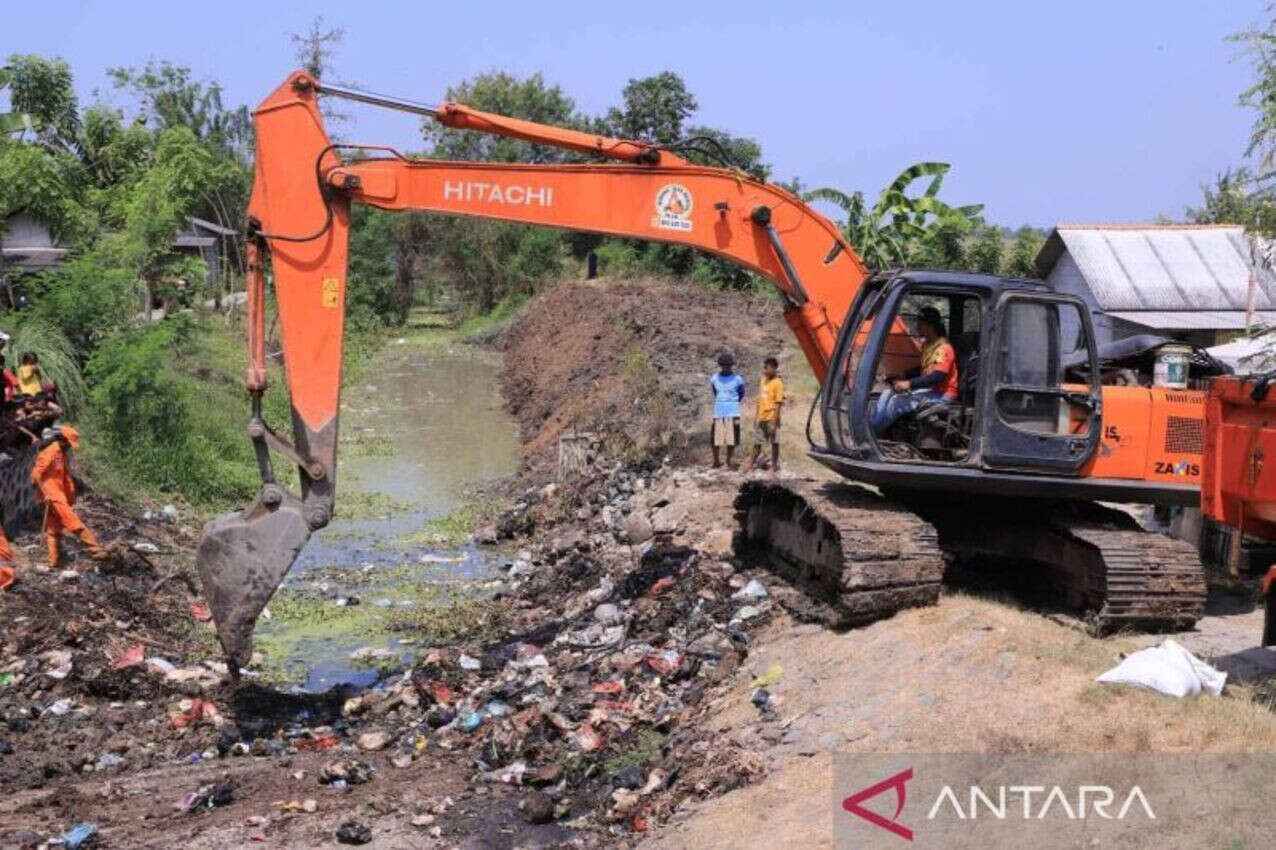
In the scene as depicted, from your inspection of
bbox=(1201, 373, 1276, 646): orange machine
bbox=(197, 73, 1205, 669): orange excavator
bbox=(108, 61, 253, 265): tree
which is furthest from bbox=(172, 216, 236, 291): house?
bbox=(1201, 373, 1276, 646): orange machine

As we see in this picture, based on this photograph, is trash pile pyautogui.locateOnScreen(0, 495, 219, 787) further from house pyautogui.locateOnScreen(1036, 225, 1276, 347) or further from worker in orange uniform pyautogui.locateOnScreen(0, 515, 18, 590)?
house pyautogui.locateOnScreen(1036, 225, 1276, 347)

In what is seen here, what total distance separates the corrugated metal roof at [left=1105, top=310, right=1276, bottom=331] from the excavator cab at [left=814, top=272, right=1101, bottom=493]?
16.3 metres

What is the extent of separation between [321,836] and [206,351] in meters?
20.6

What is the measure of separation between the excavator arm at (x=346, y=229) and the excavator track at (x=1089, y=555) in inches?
63.6

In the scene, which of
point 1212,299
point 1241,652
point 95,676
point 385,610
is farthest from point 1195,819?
point 1212,299

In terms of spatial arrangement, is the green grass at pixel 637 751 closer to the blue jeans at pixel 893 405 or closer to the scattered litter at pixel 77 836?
the blue jeans at pixel 893 405

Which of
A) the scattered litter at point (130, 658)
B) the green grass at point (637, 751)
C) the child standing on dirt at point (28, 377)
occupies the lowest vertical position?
the green grass at point (637, 751)

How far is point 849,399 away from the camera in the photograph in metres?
8.93

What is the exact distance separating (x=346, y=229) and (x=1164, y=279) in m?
20.5

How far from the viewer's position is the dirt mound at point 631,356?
18.5 metres

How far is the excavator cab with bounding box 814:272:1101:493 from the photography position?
8.67 meters

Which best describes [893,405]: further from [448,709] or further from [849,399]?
[448,709]

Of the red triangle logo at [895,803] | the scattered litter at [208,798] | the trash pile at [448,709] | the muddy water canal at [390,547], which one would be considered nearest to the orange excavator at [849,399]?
the trash pile at [448,709]

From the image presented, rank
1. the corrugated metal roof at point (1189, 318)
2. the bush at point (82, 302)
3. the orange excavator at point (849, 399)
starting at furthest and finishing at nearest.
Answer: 1. the corrugated metal roof at point (1189, 318)
2. the bush at point (82, 302)
3. the orange excavator at point (849, 399)
